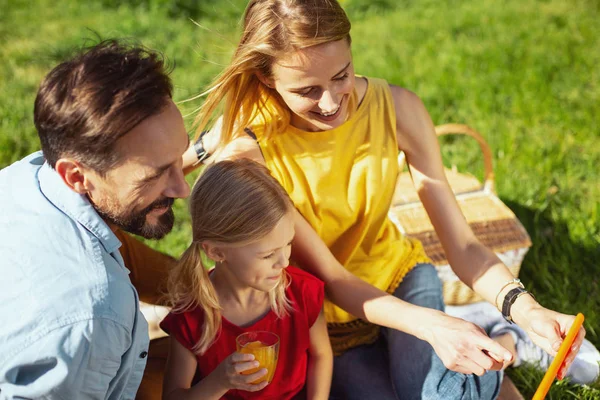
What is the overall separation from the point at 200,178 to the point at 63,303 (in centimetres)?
66

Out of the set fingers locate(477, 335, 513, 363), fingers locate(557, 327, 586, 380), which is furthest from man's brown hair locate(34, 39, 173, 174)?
fingers locate(557, 327, 586, 380)

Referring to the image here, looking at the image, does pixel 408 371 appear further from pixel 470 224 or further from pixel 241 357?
pixel 470 224

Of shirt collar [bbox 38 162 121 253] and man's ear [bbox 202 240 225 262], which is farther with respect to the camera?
man's ear [bbox 202 240 225 262]

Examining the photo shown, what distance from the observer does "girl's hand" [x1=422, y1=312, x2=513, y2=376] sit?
2.05m

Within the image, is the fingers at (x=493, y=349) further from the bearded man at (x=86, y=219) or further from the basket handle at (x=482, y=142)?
the basket handle at (x=482, y=142)

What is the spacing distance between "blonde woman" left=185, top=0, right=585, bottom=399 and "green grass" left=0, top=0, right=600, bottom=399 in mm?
349

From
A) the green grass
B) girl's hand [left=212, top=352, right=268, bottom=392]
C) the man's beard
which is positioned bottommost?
the green grass

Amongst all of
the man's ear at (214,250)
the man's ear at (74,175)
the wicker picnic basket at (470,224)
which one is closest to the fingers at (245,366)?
the man's ear at (214,250)

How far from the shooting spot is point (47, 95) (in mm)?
1883

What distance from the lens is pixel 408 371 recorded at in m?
2.51

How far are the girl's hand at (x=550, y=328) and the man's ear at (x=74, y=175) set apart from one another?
4.61 feet

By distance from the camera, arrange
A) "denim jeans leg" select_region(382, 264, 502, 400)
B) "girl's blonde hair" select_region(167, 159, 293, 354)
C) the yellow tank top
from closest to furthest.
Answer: "girl's blonde hair" select_region(167, 159, 293, 354)
"denim jeans leg" select_region(382, 264, 502, 400)
the yellow tank top

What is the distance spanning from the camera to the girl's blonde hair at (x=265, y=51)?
221 centimetres

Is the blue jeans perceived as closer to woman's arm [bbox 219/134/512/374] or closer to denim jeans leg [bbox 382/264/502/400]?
denim jeans leg [bbox 382/264/502/400]
